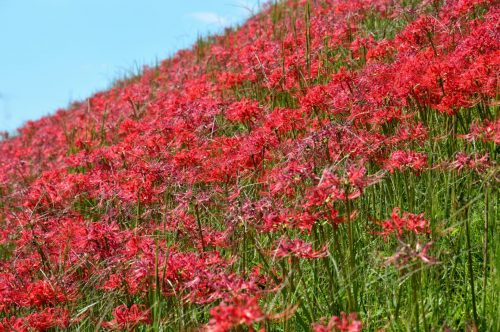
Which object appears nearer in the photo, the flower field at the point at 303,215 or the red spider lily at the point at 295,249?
the red spider lily at the point at 295,249

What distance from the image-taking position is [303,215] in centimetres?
303

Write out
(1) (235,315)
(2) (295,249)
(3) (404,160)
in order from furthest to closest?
(3) (404,160)
(2) (295,249)
(1) (235,315)

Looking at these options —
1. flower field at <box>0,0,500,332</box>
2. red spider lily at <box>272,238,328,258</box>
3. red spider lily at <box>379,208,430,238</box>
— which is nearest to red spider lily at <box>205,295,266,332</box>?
flower field at <box>0,0,500,332</box>

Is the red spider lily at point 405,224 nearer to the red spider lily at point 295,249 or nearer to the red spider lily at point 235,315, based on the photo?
the red spider lily at point 295,249

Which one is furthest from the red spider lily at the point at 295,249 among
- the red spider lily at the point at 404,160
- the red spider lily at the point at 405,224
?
the red spider lily at the point at 404,160

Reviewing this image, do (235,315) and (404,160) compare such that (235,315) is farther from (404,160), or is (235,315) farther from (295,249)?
(404,160)

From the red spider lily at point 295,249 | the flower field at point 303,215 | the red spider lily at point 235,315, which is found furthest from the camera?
the flower field at point 303,215

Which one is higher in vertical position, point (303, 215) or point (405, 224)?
point (303, 215)

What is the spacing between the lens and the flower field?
3.05 metres

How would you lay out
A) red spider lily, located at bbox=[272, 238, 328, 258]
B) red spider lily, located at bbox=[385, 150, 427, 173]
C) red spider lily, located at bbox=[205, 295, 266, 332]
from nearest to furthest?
red spider lily, located at bbox=[205, 295, 266, 332], red spider lily, located at bbox=[272, 238, 328, 258], red spider lily, located at bbox=[385, 150, 427, 173]

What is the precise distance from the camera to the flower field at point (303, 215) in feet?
10.0

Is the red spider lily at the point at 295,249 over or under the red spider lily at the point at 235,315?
under

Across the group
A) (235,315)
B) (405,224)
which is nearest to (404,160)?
(405,224)

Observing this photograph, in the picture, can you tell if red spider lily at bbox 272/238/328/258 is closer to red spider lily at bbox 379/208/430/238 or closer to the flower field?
the flower field
